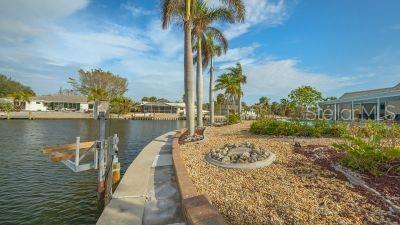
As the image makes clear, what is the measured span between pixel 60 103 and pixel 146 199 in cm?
8251

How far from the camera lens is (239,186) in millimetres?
6348

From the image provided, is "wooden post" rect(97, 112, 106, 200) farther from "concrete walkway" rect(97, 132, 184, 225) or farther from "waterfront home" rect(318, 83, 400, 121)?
"waterfront home" rect(318, 83, 400, 121)

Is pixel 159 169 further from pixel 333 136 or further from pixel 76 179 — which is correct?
pixel 333 136

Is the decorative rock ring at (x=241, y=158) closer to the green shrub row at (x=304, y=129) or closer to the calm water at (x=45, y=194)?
the calm water at (x=45, y=194)

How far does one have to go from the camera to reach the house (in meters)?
77.3

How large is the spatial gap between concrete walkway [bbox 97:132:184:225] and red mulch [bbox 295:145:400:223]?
3.55 meters

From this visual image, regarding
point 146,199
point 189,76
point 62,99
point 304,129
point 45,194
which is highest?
point 62,99

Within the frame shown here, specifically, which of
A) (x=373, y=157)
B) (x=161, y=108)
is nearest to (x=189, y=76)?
(x=373, y=157)

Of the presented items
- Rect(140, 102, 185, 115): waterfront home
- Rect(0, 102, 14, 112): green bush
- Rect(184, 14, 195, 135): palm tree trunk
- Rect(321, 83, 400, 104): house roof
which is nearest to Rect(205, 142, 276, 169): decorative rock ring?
Rect(184, 14, 195, 135): palm tree trunk

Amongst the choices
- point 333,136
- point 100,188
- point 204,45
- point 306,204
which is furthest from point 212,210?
point 204,45

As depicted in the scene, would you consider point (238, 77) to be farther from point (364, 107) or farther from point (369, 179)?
point (369, 179)

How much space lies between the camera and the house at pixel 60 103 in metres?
77.3

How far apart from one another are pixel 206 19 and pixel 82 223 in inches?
597

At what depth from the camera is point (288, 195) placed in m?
5.54
